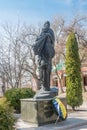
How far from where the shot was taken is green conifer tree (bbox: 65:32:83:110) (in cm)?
1404

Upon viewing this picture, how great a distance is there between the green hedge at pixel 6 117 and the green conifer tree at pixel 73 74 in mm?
8236

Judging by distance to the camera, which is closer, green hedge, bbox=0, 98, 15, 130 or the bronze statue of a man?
green hedge, bbox=0, 98, 15, 130

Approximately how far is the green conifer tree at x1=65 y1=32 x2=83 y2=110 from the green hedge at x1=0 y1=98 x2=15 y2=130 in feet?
27.0

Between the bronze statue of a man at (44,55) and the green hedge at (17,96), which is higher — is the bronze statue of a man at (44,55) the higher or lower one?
the higher one

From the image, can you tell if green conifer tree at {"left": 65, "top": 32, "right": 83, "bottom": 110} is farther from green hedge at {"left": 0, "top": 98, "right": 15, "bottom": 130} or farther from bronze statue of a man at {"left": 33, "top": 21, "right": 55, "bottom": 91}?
green hedge at {"left": 0, "top": 98, "right": 15, "bottom": 130}

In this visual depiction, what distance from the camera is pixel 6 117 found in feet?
19.1

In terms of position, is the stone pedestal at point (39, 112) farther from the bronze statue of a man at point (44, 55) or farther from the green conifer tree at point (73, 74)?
the green conifer tree at point (73, 74)

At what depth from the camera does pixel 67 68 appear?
14.5 meters

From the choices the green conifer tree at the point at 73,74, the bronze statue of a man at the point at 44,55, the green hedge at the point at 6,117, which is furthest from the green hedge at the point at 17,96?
the green hedge at the point at 6,117

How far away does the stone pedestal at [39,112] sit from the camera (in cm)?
904

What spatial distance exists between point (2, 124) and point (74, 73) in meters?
8.95

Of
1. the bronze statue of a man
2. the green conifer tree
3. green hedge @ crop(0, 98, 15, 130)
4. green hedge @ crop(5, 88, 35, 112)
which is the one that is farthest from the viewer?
the green conifer tree

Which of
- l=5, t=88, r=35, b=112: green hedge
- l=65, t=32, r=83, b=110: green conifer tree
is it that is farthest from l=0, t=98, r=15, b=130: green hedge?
Result: l=65, t=32, r=83, b=110: green conifer tree

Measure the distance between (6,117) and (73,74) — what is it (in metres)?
8.78
